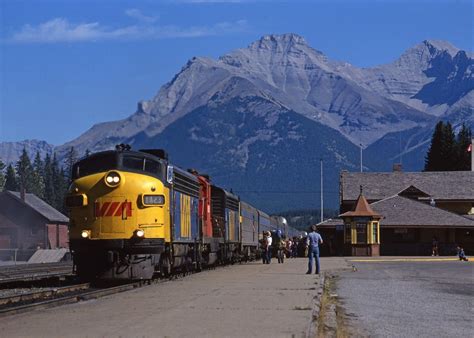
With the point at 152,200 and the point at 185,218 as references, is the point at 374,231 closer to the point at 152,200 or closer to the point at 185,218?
the point at 185,218

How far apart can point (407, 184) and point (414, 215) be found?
17.7 m

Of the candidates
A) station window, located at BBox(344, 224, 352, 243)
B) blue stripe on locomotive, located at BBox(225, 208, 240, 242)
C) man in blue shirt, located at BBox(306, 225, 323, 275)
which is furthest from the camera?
station window, located at BBox(344, 224, 352, 243)

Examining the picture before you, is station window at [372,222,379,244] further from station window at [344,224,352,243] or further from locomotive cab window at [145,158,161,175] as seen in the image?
locomotive cab window at [145,158,161,175]

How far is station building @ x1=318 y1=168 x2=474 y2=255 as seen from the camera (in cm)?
6825

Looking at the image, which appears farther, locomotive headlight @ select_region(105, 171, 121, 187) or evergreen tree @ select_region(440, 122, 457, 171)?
evergreen tree @ select_region(440, 122, 457, 171)

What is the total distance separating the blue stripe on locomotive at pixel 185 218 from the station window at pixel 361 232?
3604cm

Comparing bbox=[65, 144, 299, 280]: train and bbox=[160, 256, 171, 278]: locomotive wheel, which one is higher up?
bbox=[65, 144, 299, 280]: train

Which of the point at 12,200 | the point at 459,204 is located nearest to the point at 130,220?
the point at 459,204

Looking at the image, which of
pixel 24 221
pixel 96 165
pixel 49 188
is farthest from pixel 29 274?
pixel 49 188

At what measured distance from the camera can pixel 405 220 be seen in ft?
236

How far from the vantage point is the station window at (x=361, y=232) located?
6744cm

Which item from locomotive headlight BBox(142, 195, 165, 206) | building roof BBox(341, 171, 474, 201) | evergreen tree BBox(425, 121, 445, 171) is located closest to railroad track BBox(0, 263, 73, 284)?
locomotive headlight BBox(142, 195, 165, 206)

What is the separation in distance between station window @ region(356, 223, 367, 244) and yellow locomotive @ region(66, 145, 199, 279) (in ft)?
143

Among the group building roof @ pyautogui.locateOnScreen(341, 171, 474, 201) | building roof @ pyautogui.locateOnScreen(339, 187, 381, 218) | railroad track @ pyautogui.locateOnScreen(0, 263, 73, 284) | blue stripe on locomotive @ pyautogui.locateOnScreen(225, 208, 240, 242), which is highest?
building roof @ pyautogui.locateOnScreen(341, 171, 474, 201)
